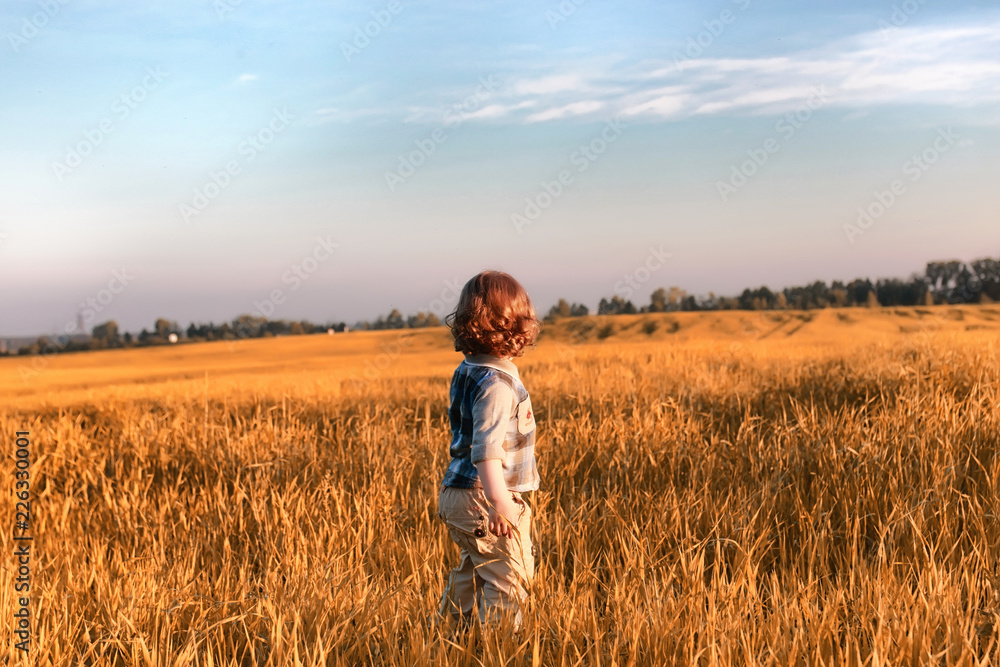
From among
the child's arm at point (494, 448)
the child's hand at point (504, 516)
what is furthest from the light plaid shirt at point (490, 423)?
the child's hand at point (504, 516)

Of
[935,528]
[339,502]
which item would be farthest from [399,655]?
[935,528]

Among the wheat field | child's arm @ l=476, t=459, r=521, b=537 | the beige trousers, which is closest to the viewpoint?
the wheat field

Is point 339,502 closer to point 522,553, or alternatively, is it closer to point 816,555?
point 522,553

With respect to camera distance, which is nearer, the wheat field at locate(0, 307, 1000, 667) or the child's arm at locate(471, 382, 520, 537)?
the wheat field at locate(0, 307, 1000, 667)

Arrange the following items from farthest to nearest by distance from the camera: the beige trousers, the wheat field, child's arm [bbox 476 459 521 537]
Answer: the beige trousers → child's arm [bbox 476 459 521 537] → the wheat field

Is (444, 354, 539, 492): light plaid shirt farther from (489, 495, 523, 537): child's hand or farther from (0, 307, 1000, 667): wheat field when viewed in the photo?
(0, 307, 1000, 667): wheat field

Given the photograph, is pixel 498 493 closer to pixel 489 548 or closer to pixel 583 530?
pixel 489 548

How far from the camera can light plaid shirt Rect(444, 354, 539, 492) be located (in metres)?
2.33

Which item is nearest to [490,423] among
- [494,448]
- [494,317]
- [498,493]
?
[494,448]

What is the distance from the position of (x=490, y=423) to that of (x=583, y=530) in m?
1.11

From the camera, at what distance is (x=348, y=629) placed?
2258mm

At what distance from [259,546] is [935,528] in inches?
126

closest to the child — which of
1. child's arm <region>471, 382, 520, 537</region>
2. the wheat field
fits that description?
child's arm <region>471, 382, 520, 537</region>

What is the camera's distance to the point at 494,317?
8.14 feet
